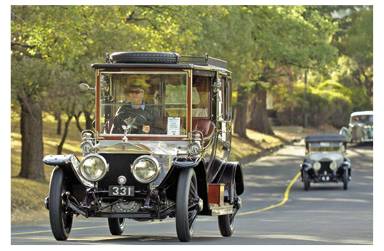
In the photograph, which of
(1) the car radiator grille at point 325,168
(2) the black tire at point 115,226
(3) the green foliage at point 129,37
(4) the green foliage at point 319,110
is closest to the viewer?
(2) the black tire at point 115,226

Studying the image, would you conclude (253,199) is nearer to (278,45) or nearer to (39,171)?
(39,171)

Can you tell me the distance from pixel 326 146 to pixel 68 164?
2840 centimetres

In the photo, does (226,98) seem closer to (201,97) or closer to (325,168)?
(201,97)

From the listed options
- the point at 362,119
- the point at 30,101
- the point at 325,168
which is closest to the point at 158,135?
the point at 30,101

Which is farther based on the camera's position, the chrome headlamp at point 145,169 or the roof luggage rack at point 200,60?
the roof luggage rack at point 200,60

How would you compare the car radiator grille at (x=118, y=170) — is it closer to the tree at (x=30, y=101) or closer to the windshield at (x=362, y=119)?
the tree at (x=30, y=101)

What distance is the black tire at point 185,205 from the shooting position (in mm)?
15164

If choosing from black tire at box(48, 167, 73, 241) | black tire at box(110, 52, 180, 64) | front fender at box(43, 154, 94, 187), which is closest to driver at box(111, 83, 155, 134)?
black tire at box(110, 52, 180, 64)

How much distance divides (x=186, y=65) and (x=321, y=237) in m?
4.19

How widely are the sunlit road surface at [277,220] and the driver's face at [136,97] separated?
Answer: 2.01m

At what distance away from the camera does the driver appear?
16.8 meters

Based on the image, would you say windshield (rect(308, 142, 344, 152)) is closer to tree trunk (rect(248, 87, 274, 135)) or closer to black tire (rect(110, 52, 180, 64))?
black tire (rect(110, 52, 180, 64))

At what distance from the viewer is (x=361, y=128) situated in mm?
70750

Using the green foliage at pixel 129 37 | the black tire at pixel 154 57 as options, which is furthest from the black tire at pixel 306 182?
the black tire at pixel 154 57
